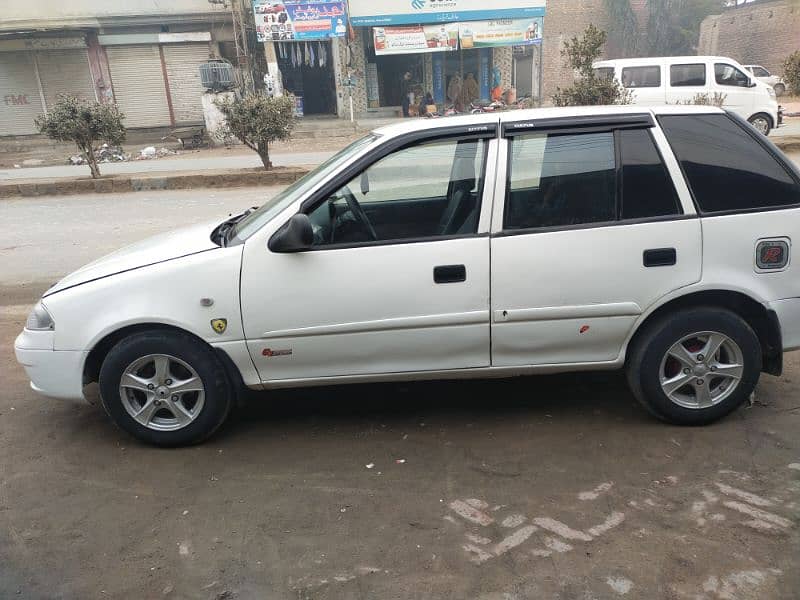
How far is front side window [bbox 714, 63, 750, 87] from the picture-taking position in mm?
15930

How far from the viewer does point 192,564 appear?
2.65 metres

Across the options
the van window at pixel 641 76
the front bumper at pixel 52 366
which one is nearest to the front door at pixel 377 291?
the front bumper at pixel 52 366

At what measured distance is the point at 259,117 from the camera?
558 inches

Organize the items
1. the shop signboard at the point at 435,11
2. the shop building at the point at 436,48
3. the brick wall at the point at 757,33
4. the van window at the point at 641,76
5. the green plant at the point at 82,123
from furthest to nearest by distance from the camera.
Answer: the brick wall at the point at 757,33
the shop building at the point at 436,48
the shop signboard at the point at 435,11
the van window at the point at 641,76
the green plant at the point at 82,123

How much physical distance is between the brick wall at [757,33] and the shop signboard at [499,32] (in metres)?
17.7

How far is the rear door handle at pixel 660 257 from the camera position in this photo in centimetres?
331

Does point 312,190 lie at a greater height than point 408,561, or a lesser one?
greater

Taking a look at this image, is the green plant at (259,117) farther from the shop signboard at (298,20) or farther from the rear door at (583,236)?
the rear door at (583,236)

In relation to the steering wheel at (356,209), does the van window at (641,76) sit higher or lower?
higher

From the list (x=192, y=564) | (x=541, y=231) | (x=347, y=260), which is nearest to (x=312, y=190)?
(x=347, y=260)

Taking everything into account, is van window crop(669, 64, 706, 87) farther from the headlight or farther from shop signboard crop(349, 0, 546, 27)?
the headlight

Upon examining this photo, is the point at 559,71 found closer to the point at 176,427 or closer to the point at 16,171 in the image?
the point at 16,171

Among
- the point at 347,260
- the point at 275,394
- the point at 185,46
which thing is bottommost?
the point at 275,394

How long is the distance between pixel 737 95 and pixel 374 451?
53.7ft
